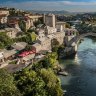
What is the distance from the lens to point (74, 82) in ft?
50.6

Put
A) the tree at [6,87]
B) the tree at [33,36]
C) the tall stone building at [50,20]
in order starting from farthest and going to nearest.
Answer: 1. the tall stone building at [50,20]
2. the tree at [33,36]
3. the tree at [6,87]

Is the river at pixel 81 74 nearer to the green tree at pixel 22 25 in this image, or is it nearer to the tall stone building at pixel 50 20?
the green tree at pixel 22 25

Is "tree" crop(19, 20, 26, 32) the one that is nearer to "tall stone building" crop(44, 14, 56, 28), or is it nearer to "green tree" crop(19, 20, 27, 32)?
"green tree" crop(19, 20, 27, 32)

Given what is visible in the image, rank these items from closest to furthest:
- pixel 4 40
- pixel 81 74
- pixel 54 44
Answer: pixel 81 74, pixel 4 40, pixel 54 44

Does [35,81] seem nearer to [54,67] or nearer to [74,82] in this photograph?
[74,82]

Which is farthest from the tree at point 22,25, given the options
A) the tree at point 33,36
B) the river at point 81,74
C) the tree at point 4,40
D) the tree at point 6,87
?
the tree at point 6,87

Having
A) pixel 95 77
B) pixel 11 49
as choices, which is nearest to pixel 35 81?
pixel 95 77

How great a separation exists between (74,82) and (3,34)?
685cm

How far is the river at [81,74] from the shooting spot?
14203mm

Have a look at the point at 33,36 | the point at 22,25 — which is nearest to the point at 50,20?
the point at 22,25

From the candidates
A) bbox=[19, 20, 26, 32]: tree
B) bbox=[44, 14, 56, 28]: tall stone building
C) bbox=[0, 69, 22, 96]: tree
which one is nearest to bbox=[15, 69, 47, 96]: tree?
bbox=[0, 69, 22, 96]: tree

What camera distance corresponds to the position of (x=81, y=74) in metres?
17.3

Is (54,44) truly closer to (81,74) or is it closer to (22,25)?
(22,25)

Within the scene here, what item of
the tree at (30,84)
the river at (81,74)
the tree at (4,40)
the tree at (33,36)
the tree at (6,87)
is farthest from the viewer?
the tree at (33,36)
